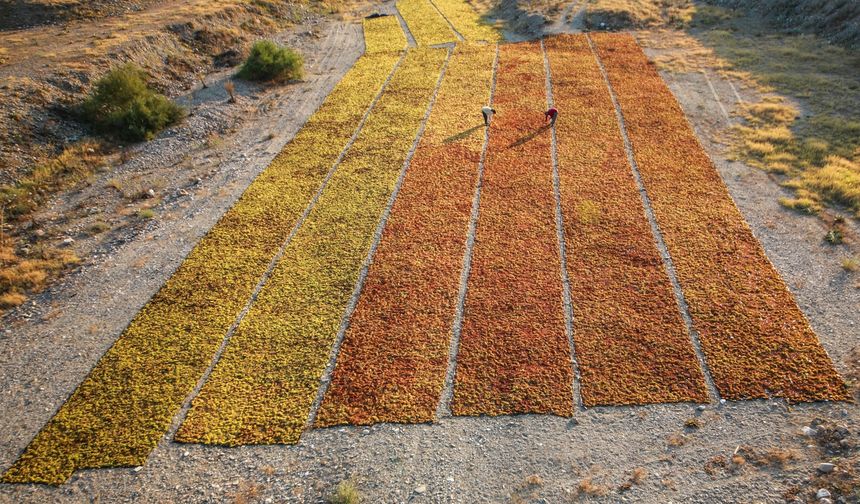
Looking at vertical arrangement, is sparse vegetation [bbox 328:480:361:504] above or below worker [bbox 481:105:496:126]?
below

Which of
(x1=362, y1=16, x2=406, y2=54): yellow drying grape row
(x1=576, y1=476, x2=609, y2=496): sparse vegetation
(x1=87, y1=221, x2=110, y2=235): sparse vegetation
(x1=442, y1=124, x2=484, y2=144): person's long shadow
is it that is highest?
(x1=362, y1=16, x2=406, y2=54): yellow drying grape row

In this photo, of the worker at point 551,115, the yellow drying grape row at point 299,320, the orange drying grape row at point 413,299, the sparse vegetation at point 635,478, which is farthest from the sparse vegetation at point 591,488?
the worker at point 551,115

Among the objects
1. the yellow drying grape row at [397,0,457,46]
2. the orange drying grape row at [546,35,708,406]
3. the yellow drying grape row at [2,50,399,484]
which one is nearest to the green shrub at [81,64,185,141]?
the yellow drying grape row at [2,50,399,484]

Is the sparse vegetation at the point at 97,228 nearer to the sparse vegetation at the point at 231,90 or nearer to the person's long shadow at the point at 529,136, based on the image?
the sparse vegetation at the point at 231,90

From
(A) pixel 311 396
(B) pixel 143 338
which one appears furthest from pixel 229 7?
(A) pixel 311 396

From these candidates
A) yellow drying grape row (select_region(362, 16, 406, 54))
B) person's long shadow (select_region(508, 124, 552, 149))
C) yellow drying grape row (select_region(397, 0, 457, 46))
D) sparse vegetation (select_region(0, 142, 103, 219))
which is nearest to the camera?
sparse vegetation (select_region(0, 142, 103, 219))

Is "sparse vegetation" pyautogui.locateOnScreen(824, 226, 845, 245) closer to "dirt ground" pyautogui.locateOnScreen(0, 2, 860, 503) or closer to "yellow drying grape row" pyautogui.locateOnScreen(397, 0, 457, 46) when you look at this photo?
"dirt ground" pyautogui.locateOnScreen(0, 2, 860, 503)

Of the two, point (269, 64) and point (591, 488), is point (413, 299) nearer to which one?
point (591, 488)
